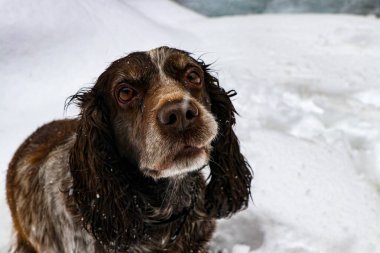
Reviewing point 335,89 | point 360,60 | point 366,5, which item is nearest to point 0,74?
point 335,89

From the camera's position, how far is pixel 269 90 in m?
5.73

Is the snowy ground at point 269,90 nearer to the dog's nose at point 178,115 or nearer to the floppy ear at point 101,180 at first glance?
the floppy ear at point 101,180

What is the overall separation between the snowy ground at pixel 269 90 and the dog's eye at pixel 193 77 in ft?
5.35

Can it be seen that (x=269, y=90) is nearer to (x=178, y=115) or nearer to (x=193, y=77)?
(x=193, y=77)

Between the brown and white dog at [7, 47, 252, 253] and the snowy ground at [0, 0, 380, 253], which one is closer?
the brown and white dog at [7, 47, 252, 253]

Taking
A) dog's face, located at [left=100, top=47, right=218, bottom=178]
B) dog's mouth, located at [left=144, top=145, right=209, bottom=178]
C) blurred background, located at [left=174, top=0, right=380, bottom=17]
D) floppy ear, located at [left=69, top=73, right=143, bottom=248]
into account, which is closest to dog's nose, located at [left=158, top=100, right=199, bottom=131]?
dog's face, located at [left=100, top=47, right=218, bottom=178]

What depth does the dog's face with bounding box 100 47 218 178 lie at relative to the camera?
2.59 meters

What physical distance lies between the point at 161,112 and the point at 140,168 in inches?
19.6

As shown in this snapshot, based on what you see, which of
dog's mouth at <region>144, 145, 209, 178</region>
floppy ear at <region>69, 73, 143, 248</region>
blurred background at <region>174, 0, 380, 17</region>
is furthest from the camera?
blurred background at <region>174, 0, 380, 17</region>

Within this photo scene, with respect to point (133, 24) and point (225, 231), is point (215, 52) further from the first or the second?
point (225, 231)

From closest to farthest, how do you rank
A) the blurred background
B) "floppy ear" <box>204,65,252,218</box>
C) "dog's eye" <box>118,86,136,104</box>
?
"dog's eye" <box>118,86,136,104</box> → "floppy ear" <box>204,65,252,218</box> → the blurred background

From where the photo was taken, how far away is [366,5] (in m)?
8.41

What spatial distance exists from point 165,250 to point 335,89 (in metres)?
3.24

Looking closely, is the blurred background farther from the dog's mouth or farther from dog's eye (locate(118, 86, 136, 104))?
the dog's mouth
